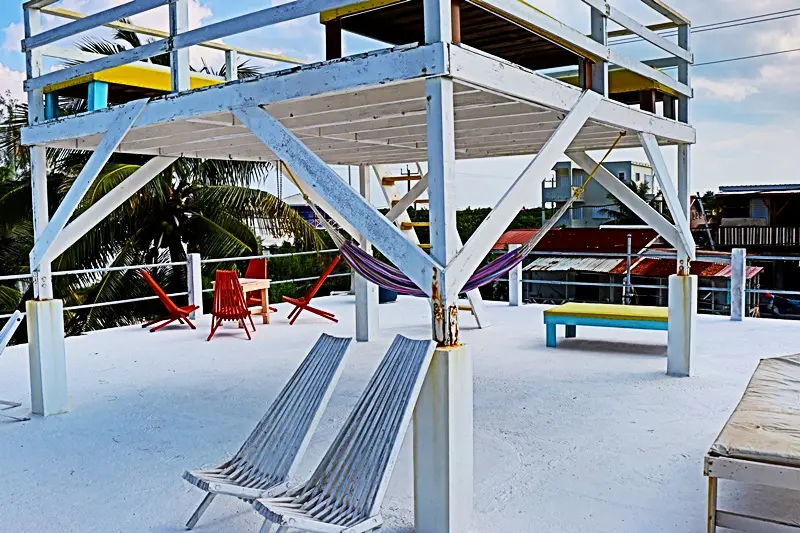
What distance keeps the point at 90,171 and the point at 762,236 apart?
25.4 metres

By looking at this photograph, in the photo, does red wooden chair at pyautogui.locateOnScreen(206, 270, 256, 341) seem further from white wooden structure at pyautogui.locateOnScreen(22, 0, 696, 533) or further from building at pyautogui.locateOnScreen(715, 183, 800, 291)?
building at pyautogui.locateOnScreen(715, 183, 800, 291)

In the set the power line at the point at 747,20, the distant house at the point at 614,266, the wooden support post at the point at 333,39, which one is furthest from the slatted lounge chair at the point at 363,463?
the power line at the point at 747,20

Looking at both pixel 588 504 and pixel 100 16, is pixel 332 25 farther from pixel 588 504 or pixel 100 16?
pixel 588 504

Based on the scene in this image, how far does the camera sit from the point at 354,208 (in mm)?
3545

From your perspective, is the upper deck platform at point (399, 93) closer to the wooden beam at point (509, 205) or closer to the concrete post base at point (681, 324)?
the wooden beam at point (509, 205)

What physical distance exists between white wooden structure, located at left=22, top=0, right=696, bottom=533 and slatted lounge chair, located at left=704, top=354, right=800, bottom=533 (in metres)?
1.07

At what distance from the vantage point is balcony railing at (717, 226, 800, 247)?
25.4 metres

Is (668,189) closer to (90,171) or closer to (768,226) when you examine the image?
(90,171)

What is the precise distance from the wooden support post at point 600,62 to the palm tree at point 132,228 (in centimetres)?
896

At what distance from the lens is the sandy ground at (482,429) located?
361cm

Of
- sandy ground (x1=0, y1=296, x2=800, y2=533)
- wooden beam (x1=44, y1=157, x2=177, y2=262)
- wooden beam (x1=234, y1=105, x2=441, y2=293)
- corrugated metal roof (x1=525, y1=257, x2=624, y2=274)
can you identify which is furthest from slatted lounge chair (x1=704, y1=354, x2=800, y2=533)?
corrugated metal roof (x1=525, y1=257, x2=624, y2=274)

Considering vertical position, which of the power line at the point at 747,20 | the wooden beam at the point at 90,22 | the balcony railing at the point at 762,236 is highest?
the power line at the point at 747,20

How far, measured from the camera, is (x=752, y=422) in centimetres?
333

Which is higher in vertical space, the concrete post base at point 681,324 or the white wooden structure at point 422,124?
the white wooden structure at point 422,124
